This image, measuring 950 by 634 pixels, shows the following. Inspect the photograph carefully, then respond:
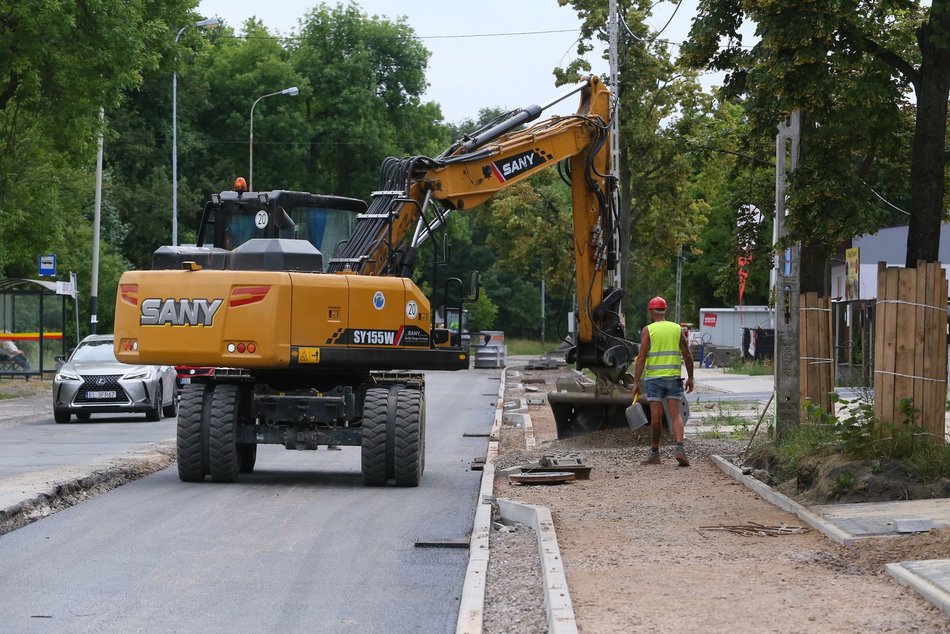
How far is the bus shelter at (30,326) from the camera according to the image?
117 feet

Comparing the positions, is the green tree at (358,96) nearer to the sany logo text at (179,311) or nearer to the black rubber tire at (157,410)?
the black rubber tire at (157,410)

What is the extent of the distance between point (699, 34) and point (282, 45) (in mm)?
59812

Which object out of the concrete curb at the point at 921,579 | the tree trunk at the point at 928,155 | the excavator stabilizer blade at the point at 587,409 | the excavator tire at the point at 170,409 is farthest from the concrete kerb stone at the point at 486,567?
the excavator tire at the point at 170,409

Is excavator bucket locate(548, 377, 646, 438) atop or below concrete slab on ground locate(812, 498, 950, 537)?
atop

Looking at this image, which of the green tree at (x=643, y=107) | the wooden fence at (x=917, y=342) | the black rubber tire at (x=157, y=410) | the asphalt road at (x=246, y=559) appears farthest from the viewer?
the green tree at (x=643, y=107)

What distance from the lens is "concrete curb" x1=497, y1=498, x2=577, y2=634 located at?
718 cm

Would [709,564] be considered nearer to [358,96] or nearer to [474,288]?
[474,288]

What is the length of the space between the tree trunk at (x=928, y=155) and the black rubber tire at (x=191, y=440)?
7244 millimetres

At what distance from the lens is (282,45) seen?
240 ft

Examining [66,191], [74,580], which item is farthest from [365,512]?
[66,191]

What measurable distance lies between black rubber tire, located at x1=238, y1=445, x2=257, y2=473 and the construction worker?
4.47 metres

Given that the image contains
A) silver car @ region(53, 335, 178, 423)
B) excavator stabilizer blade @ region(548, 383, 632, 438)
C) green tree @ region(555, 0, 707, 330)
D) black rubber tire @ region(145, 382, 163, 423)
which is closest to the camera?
excavator stabilizer blade @ region(548, 383, 632, 438)

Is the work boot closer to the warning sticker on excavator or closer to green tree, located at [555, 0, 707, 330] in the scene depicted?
the warning sticker on excavator

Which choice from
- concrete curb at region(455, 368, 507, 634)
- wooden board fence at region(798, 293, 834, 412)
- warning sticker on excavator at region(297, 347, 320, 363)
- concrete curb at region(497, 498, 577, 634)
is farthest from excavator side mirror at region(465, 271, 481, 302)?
wooden board fence at region(798, 293, 834, 412)
